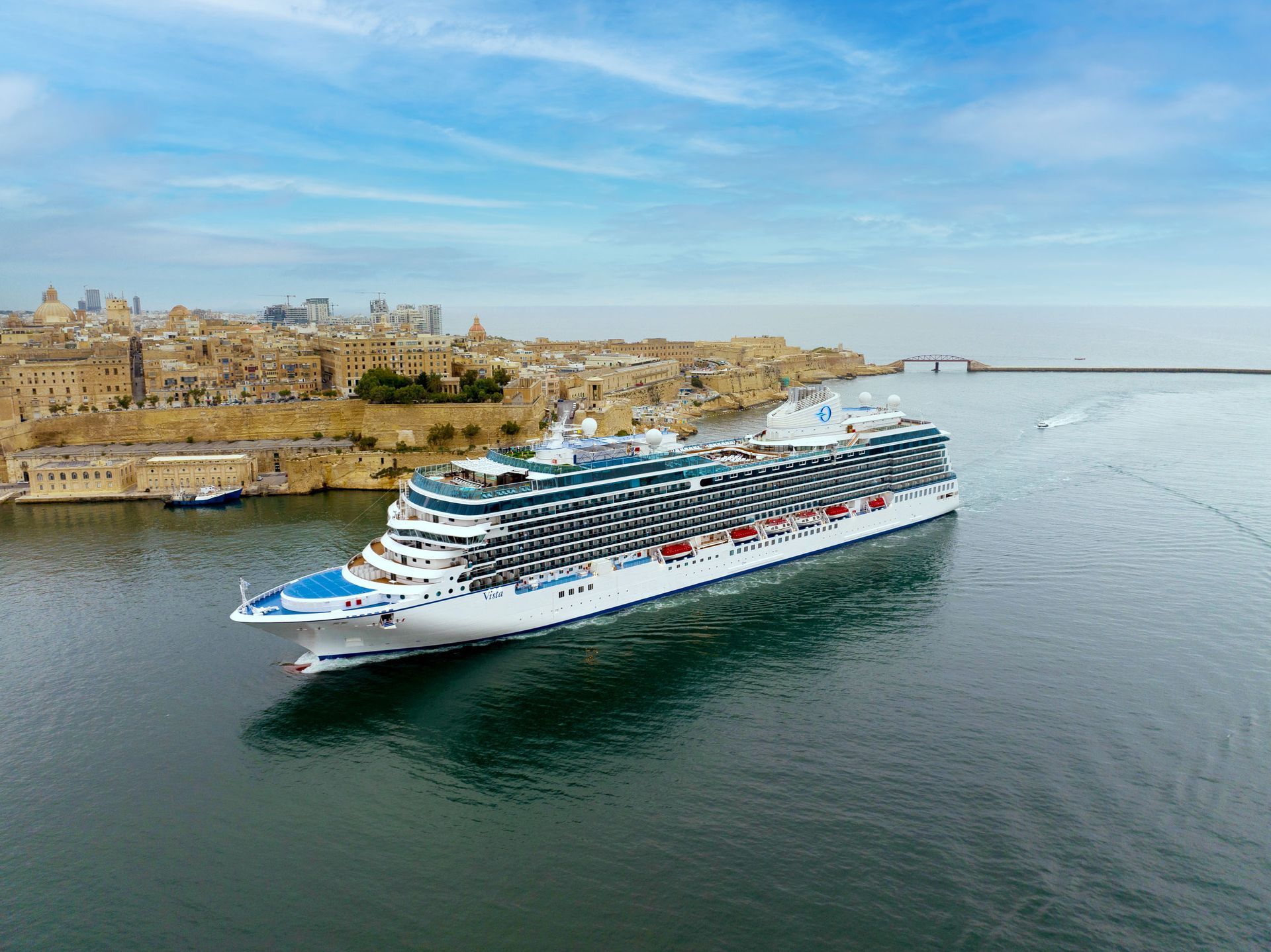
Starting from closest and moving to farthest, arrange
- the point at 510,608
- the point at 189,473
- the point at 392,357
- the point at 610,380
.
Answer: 1. the point at 510,608
2. the point at 189,473
3. the point at 392,357
4. the point at 610,380

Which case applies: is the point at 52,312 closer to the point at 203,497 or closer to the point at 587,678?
the point at 203,497

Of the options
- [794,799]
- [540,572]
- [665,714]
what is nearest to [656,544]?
[540,572]

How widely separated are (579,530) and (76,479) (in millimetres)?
36397

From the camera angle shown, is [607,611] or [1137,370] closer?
[607,611]

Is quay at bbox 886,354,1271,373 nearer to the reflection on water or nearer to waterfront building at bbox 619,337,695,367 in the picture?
waterfront building at bbox 619,337,695,367

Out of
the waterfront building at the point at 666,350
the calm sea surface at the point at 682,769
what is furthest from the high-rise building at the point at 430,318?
the calm sea surface at the point at 682,769

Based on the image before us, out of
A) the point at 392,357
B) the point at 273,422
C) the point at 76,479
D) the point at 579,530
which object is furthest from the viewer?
the point at 392,357

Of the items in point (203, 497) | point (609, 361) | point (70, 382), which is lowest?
point (203, 497)

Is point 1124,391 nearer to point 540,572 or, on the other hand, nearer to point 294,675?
→ point 540,572

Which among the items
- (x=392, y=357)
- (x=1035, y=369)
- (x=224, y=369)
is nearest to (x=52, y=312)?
(x=224, y=369)

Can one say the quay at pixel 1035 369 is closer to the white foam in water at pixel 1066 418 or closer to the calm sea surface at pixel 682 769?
the white foam in water at pixel 1066 418

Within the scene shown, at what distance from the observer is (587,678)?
24.0m

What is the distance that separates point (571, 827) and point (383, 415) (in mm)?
44515

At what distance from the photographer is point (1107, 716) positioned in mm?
21031
